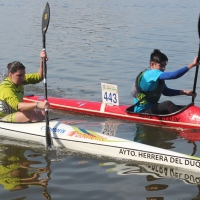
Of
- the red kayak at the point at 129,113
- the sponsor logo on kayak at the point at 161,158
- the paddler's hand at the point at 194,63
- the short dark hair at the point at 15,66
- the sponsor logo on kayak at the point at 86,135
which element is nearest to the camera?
the sponsor logo on kayak at the point at 161,158

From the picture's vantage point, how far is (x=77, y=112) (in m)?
10.2

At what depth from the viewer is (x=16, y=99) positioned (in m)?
7.58

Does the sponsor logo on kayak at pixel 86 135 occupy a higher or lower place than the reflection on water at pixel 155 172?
higher

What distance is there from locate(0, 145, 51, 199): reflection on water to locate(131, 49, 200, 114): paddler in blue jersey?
262 centimetres

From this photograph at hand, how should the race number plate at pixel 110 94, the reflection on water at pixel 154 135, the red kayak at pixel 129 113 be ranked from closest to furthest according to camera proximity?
the reflection on water at pixel 154 135 < the red kayak at pixel 129 113 < the race number plate at pixel 110 94

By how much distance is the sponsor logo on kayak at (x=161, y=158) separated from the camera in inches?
251

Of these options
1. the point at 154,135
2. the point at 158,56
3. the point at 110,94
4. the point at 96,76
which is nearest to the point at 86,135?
the point at 154,135

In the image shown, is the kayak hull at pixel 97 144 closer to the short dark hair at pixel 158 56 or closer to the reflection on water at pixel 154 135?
the reflection on water at pixel 154 135

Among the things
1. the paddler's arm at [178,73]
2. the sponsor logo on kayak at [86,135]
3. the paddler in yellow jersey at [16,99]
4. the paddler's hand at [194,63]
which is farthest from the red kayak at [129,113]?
the sponsor logo on kayak at [86,135]

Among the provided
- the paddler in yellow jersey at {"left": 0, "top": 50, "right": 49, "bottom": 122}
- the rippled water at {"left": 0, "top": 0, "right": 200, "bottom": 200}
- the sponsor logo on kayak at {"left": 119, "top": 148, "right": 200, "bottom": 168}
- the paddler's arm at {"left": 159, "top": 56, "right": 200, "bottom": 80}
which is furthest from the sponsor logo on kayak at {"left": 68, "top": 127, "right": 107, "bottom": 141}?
the paddler's arm at {"left": 159, "top": 56, "right": 200, "bottom": 80}

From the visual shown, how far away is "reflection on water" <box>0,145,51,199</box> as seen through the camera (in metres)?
6.15

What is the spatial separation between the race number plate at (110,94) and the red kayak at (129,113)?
94mm

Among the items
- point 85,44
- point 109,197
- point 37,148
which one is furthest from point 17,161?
point 85,44

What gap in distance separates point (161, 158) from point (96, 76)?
7.91 meters
